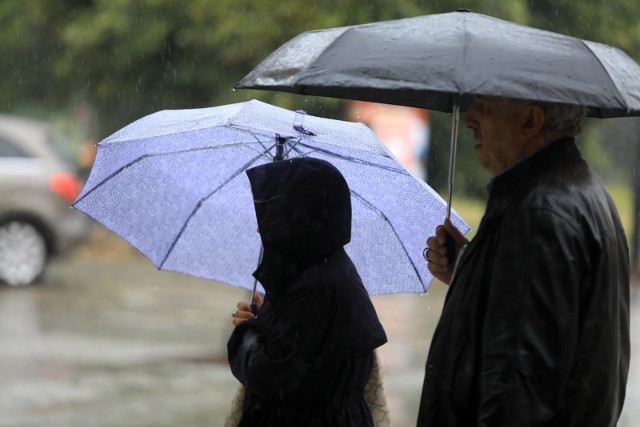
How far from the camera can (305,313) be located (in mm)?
3209

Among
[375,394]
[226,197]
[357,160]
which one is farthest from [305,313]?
[226,197]

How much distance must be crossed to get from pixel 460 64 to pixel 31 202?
36.4 ft

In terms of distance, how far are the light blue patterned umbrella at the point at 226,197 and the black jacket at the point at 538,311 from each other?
3.33 ft

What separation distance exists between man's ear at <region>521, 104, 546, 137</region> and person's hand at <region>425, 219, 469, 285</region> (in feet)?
1.58

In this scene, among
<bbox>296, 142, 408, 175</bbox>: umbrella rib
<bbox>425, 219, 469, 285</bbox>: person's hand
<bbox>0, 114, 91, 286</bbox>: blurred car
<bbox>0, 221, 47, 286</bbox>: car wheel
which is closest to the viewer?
<bbox>425, 219, 469, 285</bbox>: person's hand

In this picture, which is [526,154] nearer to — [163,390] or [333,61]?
[333,61]

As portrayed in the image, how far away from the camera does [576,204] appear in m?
2.75

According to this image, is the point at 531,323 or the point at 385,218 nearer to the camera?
the point at 531,323

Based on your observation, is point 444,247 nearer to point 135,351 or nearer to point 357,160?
point 357,160

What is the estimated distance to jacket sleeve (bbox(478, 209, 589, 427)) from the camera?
262 centimetres

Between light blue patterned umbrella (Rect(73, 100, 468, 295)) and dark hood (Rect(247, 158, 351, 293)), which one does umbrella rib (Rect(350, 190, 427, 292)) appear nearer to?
light blue patterned umbrella (Rect(73, 100, 468, 295))

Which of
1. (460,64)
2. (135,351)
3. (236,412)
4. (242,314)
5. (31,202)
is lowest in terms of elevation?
(31,202)

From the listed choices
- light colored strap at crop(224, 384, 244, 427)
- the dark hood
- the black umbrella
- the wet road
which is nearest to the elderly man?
the black umbrella

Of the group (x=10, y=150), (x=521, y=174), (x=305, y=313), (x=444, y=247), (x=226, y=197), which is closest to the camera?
(x=521, y=174)
